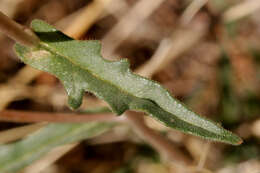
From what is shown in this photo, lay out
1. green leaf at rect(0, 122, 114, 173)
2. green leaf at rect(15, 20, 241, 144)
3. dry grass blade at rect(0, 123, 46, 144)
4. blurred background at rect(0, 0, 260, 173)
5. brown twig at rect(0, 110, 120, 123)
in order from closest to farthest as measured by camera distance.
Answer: green leaf at rect(15, 20, 241, 144), brown twig at rect(0, 110, 120, 123), green leaf at rect(0, 122, 114, 173), dry grass blade at rect(0, 123, 46, 144), blurred background at rect(0, 0, 260, 173)

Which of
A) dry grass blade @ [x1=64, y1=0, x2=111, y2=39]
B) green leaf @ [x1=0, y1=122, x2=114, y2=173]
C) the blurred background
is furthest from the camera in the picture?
dry grass blade @ [x1=64, y1=0, x2=111, y2=39]

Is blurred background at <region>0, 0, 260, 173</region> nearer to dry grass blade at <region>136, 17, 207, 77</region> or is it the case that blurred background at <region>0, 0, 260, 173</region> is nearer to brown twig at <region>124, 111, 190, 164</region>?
dry grass blade at <region>136, 17, 207, 77</region>

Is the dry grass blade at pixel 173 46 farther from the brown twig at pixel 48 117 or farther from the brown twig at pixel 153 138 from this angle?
the brown twig at pixel 48 117

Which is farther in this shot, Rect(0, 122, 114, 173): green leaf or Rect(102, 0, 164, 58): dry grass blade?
Rect(102, 0, 164, 58): dry grass blade

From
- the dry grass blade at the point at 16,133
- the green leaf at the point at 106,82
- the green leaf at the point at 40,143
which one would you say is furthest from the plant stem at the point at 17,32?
the dry grass blade at the point at 16,133

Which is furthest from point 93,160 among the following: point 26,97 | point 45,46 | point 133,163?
point 45,46

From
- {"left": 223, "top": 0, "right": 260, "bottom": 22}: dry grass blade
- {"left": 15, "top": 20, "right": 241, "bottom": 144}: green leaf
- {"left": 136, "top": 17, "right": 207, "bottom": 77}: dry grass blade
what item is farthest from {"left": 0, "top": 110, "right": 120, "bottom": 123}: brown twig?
{"left": 223, "top": 0, "right": 260, "bottom": 22}: dry grass blade
